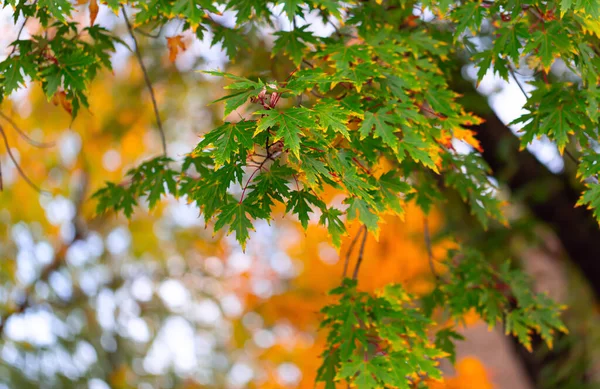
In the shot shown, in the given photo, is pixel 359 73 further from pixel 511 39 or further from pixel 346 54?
pixel 511 39

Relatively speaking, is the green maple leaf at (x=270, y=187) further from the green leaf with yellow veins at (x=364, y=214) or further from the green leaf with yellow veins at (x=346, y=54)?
the green leaf with yellow veins at (x=346, y=54)

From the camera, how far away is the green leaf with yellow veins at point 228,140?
1248 mm

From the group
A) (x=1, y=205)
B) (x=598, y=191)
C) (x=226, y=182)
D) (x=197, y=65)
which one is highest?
(x=1, y=205)

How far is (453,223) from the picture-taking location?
176 inches

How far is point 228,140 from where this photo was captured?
126 cm

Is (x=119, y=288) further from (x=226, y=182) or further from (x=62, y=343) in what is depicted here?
Result: (x=226, y=182)

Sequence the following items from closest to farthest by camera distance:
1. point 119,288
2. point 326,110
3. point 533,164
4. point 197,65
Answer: point 326,110
point 197,65
point 533,164
point 119,288

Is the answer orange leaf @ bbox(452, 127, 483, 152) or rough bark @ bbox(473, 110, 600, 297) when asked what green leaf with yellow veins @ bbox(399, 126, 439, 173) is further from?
rough bark @ bbox(473, 110, 600, 297)

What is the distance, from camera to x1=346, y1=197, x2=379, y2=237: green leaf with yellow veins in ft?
4.70

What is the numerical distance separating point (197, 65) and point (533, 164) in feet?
6.73

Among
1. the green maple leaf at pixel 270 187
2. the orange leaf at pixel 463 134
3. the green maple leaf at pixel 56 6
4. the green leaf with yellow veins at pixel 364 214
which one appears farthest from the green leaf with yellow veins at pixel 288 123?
the orange leaf at pixel 463 134

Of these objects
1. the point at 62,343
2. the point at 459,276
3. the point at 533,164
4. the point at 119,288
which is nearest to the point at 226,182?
the point at 459,276

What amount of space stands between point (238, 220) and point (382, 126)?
1.47ft

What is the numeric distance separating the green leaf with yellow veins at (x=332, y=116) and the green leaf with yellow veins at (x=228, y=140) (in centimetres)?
14
